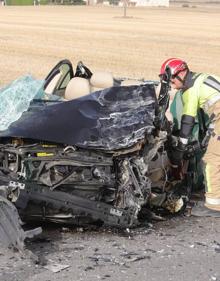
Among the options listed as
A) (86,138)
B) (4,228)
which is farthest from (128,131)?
(4,228)

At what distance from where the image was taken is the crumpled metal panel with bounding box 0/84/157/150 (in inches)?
194

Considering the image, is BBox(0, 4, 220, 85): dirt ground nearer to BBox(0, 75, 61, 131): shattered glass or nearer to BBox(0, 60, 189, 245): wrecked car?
BBox(0, 75, 61, 131): shattered glass

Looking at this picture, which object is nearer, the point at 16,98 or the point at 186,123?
the point at 16,98

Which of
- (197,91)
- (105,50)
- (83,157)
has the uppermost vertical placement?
(197,91)

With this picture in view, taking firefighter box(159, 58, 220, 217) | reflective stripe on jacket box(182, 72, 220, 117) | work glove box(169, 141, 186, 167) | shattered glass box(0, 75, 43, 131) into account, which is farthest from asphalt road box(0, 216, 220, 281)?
reflective stripe on jacket box(182, 72, 220, 117)

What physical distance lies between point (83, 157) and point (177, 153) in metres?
1.23

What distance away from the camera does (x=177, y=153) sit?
5777 mm

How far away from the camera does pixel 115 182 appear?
16.3 ft

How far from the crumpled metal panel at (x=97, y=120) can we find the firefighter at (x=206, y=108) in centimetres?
59

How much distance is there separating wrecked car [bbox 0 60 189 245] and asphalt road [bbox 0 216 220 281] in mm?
179

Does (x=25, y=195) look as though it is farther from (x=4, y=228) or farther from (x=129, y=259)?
(x=129, y=259)

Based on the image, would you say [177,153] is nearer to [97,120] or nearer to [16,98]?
[97,120]

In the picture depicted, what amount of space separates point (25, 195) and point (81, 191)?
0.50m

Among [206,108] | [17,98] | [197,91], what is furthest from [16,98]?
[206,108]
